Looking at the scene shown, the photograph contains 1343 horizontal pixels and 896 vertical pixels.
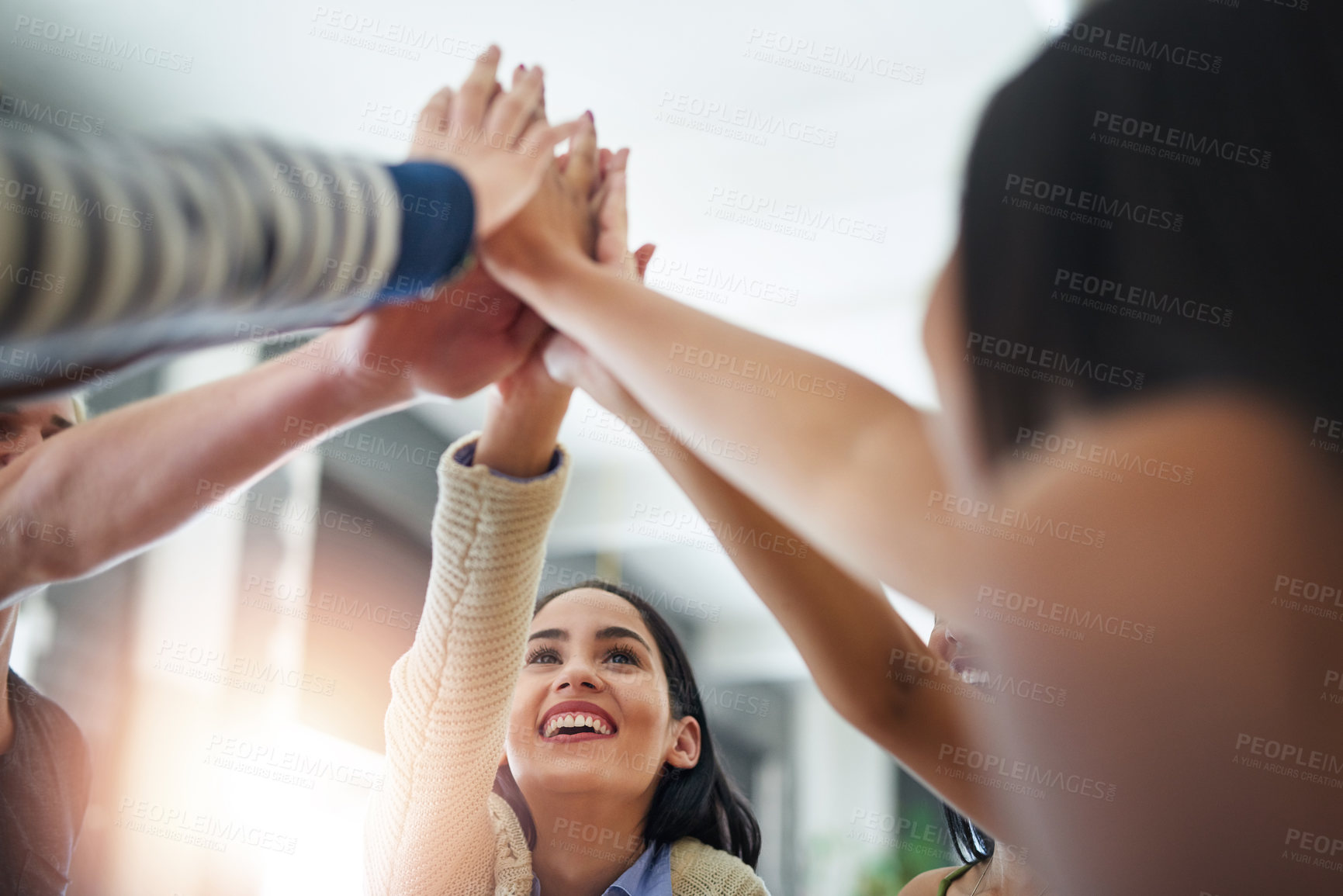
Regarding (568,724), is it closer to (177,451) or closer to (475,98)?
(177,451)

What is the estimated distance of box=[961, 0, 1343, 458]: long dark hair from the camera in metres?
0.34

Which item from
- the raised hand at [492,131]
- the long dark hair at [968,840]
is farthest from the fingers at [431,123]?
→ the long dark hair at [968,840]

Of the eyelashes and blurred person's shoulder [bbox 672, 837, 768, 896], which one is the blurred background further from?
blurred person's shoulder [bbox 672, 837, 768, 896]

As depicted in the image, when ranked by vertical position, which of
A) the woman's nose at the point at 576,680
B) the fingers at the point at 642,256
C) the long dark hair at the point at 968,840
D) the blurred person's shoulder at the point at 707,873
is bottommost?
the blurred person's shoulder at the point at 707,873

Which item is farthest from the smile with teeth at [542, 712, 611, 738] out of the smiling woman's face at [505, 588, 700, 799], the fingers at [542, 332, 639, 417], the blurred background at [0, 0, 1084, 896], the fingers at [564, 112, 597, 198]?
the fingers at [564, 112, 597, 198]

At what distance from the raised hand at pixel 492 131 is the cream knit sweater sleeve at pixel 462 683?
0.58 feet

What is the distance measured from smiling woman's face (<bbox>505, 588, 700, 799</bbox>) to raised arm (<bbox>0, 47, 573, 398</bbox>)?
274mm

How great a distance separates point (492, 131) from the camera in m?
0.60

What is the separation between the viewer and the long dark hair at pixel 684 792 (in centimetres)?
65

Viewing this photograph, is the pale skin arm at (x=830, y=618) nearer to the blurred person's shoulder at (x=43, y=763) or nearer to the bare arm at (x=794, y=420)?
the bare arm at (x=794, y=420)

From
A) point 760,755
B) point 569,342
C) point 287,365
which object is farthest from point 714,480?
point 760,755

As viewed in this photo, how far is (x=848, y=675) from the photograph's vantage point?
59 centimetres

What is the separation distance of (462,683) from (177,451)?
227mm

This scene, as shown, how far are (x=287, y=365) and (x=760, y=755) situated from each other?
112 centimetres
